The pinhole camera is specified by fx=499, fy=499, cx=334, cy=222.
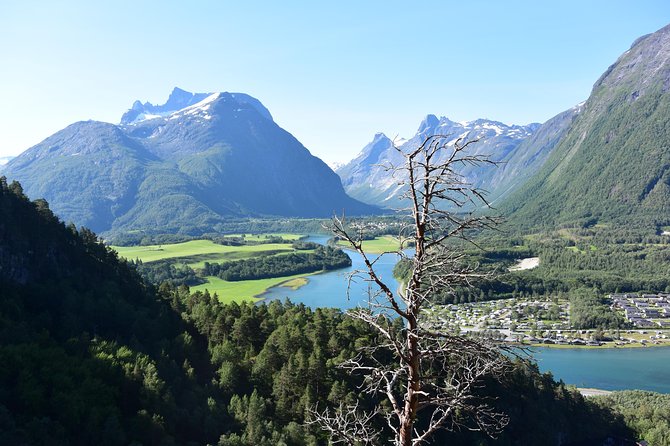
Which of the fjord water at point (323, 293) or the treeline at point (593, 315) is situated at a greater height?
the fjord water at point (323, 293)

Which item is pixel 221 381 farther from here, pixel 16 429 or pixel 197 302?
pixel 197 302

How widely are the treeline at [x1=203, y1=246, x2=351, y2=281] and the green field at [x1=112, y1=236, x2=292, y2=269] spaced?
288 inches

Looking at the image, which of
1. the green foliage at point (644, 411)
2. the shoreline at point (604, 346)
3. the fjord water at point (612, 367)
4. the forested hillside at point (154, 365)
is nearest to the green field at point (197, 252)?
the forested hillside at point (154, 365)

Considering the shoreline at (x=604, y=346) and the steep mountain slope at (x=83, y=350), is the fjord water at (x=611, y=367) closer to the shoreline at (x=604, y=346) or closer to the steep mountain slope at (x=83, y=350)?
the shoreline at (x=604, y=346)

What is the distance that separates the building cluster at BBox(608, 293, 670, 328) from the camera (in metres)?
103

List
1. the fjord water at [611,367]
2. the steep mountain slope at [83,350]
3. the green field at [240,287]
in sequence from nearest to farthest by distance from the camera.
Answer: the steep mountain slope at [83,350] < the fjord water at [611,367] < the green field at [240,287]

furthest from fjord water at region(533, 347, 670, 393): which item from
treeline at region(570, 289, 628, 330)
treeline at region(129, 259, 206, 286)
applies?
treeline at region(129, 259, 206, 286)

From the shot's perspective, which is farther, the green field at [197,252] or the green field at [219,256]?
the green field at [197,252]

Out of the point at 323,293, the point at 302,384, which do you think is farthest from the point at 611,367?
the point at 302,384

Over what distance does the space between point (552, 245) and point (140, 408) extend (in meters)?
173

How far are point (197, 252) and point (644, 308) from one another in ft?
406

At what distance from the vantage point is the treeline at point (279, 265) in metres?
133

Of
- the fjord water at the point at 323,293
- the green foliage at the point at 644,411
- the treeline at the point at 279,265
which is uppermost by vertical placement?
the treeline at the point at 279,265

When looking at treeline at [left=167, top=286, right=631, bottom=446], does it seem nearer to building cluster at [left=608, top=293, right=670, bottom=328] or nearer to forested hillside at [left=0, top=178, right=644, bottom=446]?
forested hillside at [left=0, top=178, right=644, bottom=446]
